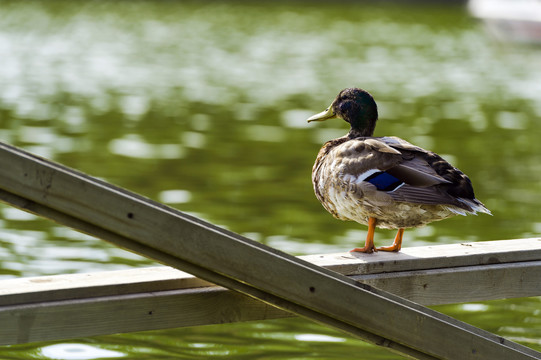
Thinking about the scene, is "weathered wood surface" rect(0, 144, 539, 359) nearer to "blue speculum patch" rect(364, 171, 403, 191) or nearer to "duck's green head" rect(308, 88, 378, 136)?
"blue speculum patch" rect(364, 171, 403, 191)

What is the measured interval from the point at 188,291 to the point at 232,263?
0.30 meters

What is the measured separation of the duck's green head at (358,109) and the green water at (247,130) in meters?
1.35

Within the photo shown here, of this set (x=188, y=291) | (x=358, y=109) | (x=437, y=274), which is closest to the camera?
(x=188, y=291)

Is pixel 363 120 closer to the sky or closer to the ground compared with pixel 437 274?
closer to the sky

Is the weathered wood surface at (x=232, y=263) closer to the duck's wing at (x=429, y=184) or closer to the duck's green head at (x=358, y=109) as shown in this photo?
the duck's wing at (x=429, y=184)

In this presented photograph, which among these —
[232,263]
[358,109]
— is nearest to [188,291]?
[232,263]

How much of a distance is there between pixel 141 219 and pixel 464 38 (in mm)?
30910

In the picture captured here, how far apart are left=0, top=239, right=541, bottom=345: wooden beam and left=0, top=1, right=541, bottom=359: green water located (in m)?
1.59

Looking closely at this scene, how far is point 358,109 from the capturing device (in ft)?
13.4

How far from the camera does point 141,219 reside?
2.61 meters

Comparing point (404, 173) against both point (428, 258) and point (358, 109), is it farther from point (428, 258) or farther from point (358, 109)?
point (358, 109)

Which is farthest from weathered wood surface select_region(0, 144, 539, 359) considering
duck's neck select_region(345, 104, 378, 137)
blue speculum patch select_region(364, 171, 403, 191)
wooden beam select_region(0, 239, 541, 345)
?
duck's neck select_region(345, 104, 378, 137)

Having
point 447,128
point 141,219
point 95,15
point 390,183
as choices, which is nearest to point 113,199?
point 141,219

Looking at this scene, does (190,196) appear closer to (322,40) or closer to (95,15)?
(322,40)
